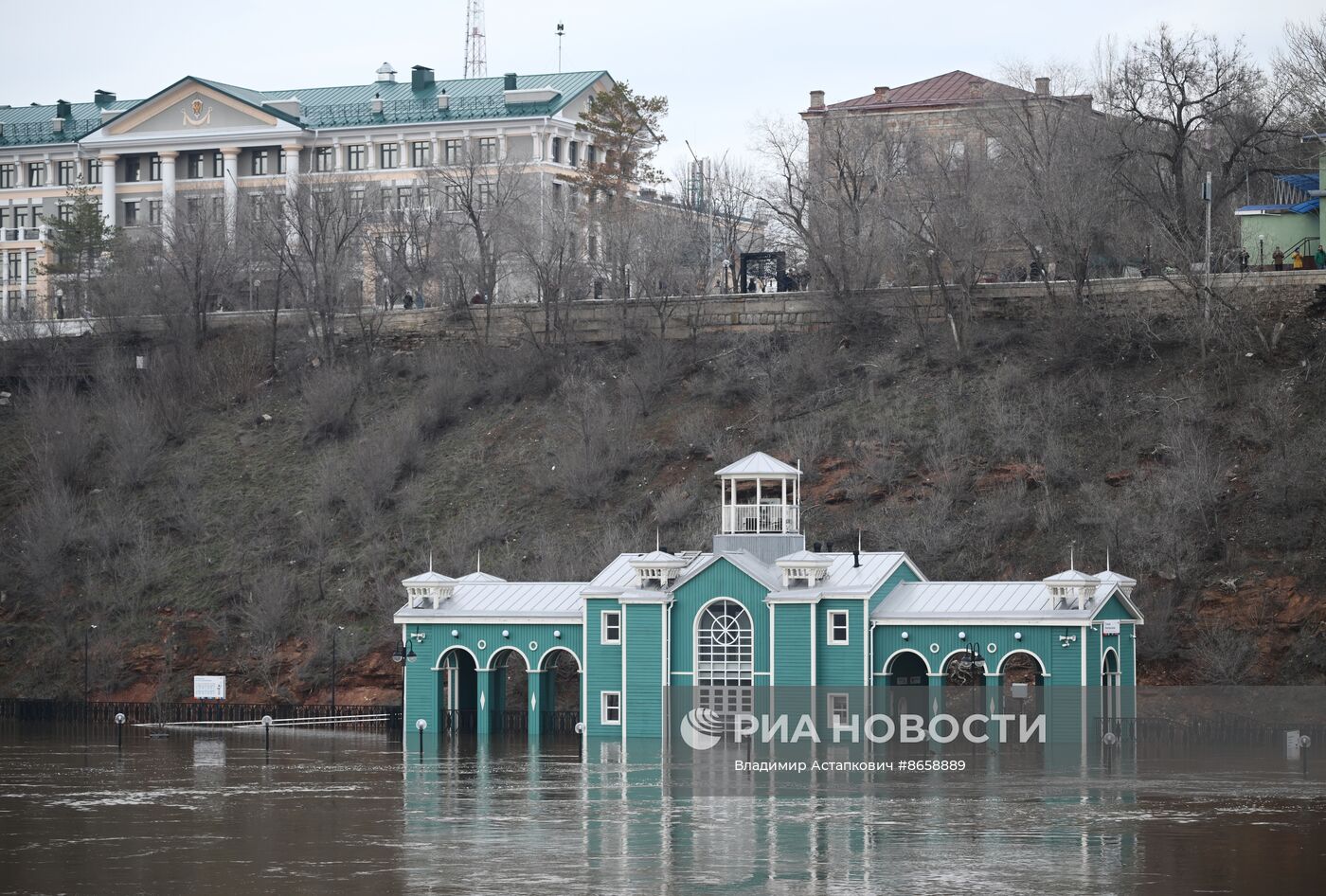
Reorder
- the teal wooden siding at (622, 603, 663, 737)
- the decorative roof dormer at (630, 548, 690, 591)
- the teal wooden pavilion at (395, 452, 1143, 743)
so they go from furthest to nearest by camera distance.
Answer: the decorative roof dormer at (630, 548, 690, 591) → the teal wooden siding at (622, 603, 663, 737) → the teal wooden pavilion at (395, 452, 1143, 743)

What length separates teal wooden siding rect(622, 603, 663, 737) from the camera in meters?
54.9

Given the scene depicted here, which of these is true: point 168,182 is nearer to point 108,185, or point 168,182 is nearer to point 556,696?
point 108,185

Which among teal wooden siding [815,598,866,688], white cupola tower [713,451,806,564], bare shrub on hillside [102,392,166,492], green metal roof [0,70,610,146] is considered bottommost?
teal wooden siding [815,598,866,688]

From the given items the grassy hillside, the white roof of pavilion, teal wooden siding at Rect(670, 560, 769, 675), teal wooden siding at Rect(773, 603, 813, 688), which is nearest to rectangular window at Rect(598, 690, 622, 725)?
teal wooden siding at Rect(670, 560, 769, 675)

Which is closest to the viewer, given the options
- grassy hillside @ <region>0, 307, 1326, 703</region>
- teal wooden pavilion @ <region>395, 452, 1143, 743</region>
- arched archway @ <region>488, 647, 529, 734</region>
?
teal wooden pavilion @ <region>395, 452, 1143, 743</region>

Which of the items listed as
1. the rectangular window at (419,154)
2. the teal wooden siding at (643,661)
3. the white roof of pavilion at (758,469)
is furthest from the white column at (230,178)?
the teal wooden siding at (643,661)

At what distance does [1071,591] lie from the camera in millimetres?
52312

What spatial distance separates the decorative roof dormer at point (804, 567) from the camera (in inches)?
2103

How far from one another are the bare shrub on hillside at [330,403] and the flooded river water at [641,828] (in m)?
33.2

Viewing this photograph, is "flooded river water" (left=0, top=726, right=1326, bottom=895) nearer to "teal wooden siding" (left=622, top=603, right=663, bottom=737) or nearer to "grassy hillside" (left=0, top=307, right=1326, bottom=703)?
"teal wooden siding" (left=622, top=603, right=663, bottom=737)

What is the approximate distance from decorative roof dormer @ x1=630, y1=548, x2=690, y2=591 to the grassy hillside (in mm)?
13028

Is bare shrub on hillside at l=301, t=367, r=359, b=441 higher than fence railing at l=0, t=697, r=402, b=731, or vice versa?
bare shrub on hillside at l=301, t=367, r=359, b=441

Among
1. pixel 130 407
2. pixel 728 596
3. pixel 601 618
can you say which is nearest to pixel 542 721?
pixel 601 618

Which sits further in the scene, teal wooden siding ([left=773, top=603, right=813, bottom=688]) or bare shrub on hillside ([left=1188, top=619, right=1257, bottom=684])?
bare shrub on hillside ([left=1188, top=619, right=1257, bottom=684])
